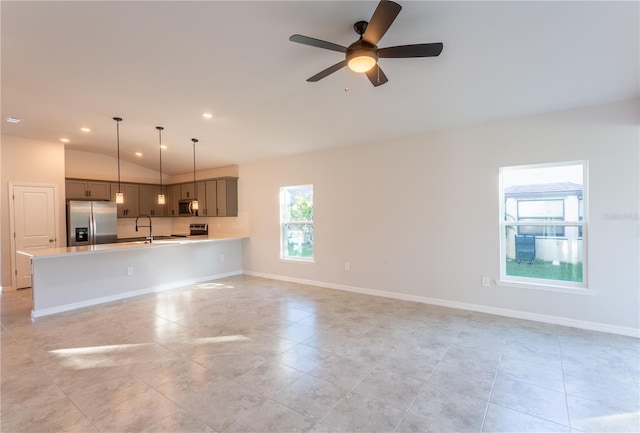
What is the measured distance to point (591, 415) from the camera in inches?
80.9

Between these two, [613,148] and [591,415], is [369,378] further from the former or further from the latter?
[613,148]

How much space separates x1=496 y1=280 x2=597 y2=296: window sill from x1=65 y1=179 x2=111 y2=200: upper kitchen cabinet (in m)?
7.92

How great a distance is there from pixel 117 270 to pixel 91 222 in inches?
82.9

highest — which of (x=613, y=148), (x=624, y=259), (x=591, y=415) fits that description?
(x=613, y=148)

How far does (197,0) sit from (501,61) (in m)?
2.67

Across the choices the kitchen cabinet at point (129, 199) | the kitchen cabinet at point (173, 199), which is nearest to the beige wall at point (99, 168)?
the kitchen cabinet at point (129, 199)

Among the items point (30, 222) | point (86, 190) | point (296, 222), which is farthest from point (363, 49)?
point (86, 190)

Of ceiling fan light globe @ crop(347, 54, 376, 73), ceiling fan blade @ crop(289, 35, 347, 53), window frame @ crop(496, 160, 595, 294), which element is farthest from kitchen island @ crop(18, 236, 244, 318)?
window frame @ crop(496, 160, 595, 294)

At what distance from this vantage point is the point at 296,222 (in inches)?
239

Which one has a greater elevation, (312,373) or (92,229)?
(92,229)

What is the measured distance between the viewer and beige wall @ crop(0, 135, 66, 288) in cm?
538

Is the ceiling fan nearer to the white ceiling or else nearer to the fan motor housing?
the fan motor housing

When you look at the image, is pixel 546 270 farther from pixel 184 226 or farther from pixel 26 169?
pixel 26 169

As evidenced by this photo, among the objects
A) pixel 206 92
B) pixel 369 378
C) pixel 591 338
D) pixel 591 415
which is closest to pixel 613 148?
pixel 591 338
